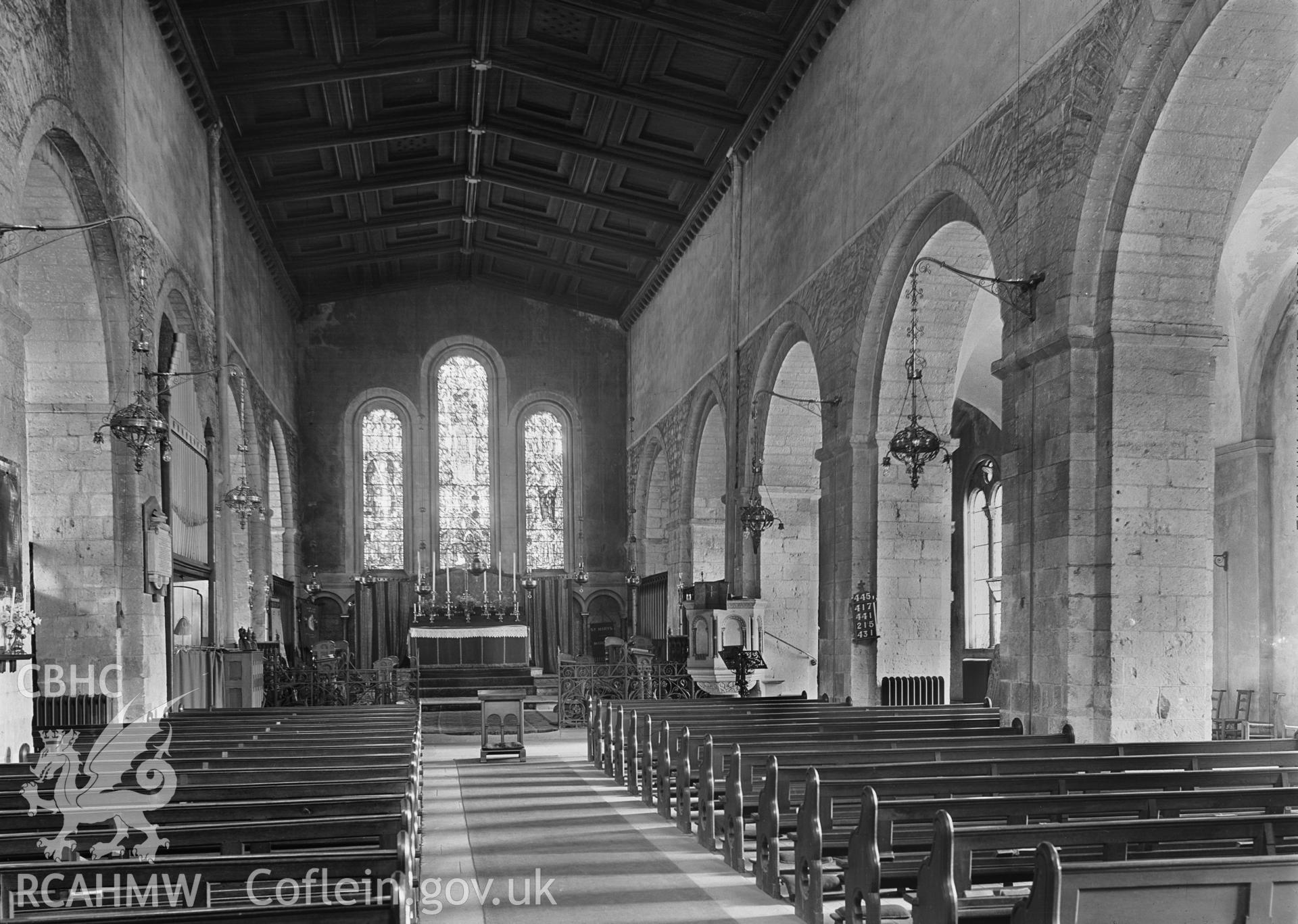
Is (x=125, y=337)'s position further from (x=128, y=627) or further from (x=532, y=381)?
(x=532, y=381)

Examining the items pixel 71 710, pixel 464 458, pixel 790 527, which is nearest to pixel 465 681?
pixel 790 527

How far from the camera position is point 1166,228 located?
8883 mm

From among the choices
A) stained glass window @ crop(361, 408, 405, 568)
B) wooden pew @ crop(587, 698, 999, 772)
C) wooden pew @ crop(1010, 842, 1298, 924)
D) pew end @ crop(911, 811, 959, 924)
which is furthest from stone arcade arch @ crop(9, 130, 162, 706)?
stained glass window @ crop(361, 408, 405, 568)

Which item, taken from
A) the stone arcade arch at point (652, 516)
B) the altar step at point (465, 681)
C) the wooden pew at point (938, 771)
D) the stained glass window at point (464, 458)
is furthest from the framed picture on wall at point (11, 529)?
the stained glass window at point (464, 458)

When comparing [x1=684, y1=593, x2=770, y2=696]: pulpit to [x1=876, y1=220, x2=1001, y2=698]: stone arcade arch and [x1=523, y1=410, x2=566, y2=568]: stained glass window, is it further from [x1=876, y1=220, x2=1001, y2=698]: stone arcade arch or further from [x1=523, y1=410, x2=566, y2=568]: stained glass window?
[x1=523, y1=410, x2=566, y2=568]: stained glass window

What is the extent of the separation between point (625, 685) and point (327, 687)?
4.90m

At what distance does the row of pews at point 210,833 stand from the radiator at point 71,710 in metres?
2.96

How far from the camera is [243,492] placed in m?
16.3

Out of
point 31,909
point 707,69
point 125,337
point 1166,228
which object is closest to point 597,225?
point 707,69

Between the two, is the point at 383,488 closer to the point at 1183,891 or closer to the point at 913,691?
the point at 913,691

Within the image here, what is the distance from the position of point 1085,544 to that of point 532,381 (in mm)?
19901

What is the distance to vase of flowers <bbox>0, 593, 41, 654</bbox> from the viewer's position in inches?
316

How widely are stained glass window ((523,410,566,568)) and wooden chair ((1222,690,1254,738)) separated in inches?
621

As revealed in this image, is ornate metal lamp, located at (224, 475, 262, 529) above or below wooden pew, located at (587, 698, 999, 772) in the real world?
above
